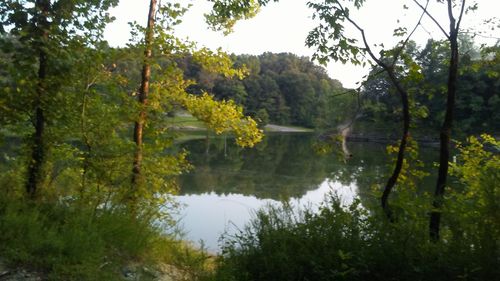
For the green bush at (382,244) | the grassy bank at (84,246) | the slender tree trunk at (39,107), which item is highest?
the slender tree trunk at (39,107)

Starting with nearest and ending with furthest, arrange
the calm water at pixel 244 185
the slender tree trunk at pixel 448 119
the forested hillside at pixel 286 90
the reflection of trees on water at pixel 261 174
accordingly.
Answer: the slender tree trunk at pixel 448 119
the calm water at pixel 244 185
the reflection of trees on water at pixel 261 174
the forested hillside at pixel 286 90

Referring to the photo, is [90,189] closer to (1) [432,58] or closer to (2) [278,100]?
(1) [432,58]

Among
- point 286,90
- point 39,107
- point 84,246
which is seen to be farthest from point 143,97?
point 286,90

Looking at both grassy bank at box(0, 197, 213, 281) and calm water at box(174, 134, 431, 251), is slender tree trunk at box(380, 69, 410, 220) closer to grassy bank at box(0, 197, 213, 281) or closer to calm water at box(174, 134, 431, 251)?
calm water at box(174, 134, 431, 251)

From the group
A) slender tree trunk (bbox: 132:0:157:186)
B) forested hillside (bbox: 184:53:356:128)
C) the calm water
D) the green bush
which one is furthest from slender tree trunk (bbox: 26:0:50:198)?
forested hillside (bbox: 184:53:356:128)

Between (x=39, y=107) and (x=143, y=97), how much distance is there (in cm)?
215

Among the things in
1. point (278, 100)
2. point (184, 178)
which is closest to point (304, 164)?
point (184, 178)

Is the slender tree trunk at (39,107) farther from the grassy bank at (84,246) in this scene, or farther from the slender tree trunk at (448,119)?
the slender tree trunk at (448,119)

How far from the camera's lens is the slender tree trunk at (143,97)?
221 inches

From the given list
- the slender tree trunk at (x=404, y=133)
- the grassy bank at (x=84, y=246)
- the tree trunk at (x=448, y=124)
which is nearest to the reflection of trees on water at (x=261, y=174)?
the slender tree trunk at (x=404, y=133)

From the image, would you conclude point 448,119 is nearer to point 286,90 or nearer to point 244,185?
point 244,185

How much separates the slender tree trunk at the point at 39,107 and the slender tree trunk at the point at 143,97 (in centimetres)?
105

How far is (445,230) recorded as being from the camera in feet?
13.1

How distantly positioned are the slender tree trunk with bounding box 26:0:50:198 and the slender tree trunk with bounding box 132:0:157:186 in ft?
3.43
